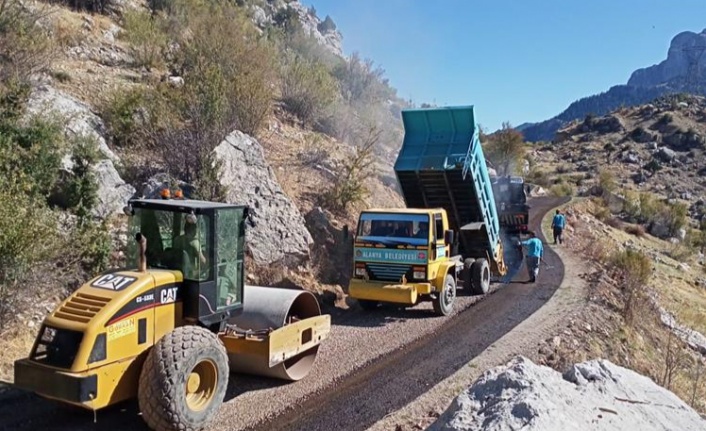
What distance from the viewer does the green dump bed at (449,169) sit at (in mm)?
12781

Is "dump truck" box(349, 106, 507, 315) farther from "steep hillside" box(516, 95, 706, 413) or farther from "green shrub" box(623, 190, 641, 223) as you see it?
"green shrub" box(623, 190, 641, 223)

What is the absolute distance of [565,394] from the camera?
204 inches

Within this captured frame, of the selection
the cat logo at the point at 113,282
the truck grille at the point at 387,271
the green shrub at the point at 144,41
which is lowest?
the truck grille at the point at 387,271

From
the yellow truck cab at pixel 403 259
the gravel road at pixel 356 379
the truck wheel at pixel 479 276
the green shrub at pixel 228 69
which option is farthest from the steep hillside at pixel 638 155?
the gravel road at pixel 356 379

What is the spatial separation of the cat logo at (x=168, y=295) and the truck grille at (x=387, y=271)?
18.6 ft

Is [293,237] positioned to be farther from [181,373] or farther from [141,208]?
[181,373]

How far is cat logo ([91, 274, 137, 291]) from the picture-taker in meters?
5.75

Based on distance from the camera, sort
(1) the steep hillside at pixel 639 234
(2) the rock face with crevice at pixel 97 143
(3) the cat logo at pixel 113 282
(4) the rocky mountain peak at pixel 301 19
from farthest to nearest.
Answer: (4) the rocky mountain peak at pixel 301 19, (1) the steep hillside at pixel 639 234, (2) the rock face with crevice at pixel 97 143, (3) the cat logo at pixel 113 282

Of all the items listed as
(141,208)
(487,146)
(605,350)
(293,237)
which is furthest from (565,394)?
(487,146)

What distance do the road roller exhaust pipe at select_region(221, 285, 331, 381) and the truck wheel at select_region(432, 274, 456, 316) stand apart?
3755 mm

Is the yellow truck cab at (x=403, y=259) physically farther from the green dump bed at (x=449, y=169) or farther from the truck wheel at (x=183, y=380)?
the truck wheel at (x=183, y=380)

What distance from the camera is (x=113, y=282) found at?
585cm

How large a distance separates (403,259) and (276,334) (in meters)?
4.69

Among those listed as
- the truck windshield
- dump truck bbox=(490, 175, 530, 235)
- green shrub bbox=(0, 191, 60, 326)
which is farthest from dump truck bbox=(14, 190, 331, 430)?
dump truck bbox=(490, 175, 530, 235)
